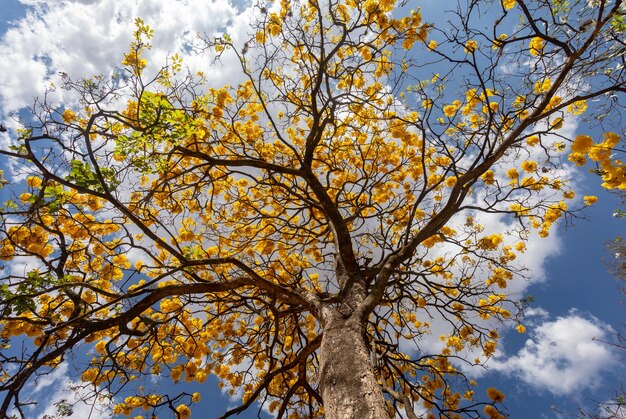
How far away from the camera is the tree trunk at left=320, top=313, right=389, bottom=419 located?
5.92 ft

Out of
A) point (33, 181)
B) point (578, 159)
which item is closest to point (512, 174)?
point (578, 159)

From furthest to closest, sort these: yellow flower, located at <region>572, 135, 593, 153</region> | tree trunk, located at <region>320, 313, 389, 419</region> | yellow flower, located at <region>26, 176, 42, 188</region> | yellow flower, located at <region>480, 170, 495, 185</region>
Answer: yellow flower, located at <region>480, 170, 495, 185</region>, yellow flower, located at <region>26, 176, 42, 188</region>, yellow flower, located at <region>572, 135, 593, 153</region>, tree trunk, located at <region>320, 313, 389, 419</region>

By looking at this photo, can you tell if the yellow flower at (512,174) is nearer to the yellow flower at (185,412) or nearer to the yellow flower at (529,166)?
the yellow flower at (529,166)

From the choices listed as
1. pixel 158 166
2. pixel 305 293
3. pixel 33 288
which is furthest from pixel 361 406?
pixel 33 288

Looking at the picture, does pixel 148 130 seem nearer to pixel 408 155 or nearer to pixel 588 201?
pixel 408 155

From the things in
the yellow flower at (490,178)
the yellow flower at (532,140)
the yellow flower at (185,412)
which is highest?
the yellow flower at (532,140)

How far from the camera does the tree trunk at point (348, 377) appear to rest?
71.0 inches

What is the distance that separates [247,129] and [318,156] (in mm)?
1425

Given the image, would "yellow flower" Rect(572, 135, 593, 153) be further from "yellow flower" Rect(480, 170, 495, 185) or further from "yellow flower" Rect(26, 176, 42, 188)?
"yellow flower" Rect(26, 176, 42, 188)

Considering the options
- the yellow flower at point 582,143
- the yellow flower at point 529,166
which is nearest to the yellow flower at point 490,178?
the yellow flower at point 529,166

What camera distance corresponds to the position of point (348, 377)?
2090 millimetres

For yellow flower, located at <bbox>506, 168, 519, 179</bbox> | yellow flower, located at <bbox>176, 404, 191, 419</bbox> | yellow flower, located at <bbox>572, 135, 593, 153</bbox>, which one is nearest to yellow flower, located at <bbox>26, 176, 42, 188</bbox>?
yellow flower, located at <bbox>176, 404, 191, 419</bbox>

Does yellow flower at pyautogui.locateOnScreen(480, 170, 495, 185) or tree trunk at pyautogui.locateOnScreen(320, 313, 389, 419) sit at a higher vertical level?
yellow flower at pyautogui.locateOnScreen(480, 170, 495, 185)

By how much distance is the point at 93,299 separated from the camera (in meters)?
Answer: 4.22
